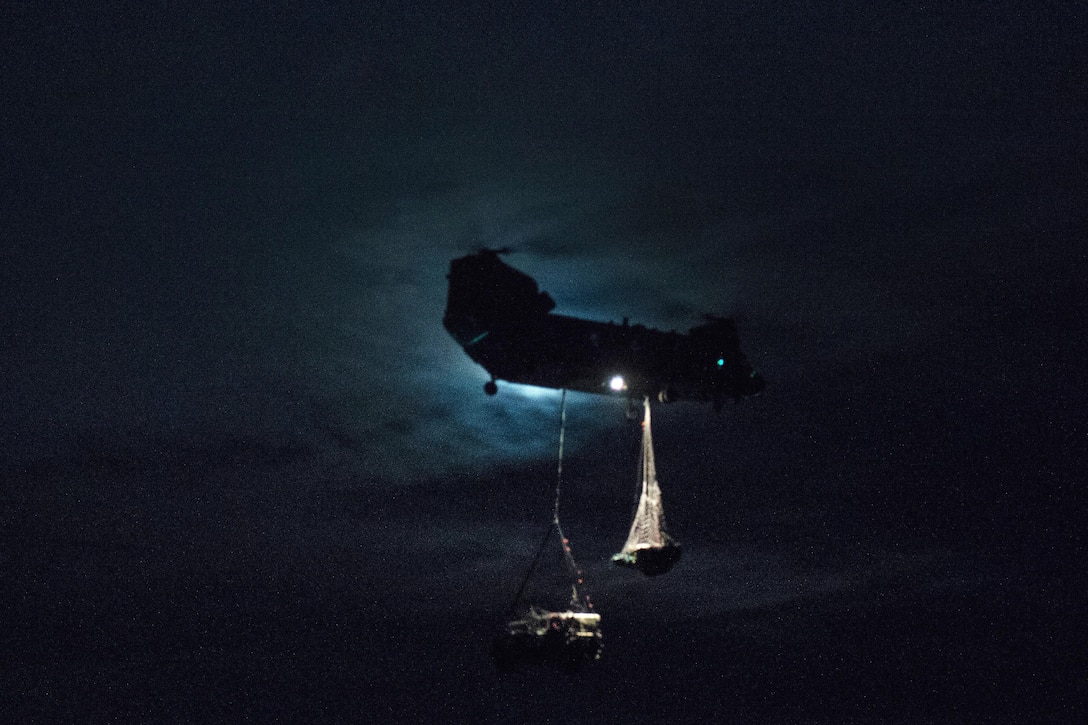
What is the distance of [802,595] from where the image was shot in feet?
108

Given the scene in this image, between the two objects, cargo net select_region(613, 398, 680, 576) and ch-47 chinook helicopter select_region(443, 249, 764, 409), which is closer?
ch-47 chinook helicopter select_region(443, 249, 764, 409)

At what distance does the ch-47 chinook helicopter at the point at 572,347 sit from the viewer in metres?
12.0

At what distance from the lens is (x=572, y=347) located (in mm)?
12977

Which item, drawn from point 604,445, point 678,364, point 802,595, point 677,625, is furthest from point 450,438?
point 677,625

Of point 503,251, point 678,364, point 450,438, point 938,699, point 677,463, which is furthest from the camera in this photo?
point 938,699

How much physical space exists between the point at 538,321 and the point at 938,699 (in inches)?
1433

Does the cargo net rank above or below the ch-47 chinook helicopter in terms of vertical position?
below

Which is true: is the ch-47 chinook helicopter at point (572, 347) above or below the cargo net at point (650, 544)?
above

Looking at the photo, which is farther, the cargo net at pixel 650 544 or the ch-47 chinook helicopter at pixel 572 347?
the cargo net at pixel 650 544

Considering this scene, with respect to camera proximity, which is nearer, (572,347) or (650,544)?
(572,347)

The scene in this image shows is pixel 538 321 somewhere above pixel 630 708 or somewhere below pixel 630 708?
above

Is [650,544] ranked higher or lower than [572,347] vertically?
lower

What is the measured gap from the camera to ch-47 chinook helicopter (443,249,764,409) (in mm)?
12000

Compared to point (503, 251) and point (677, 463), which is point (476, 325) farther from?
point (677, 463)
